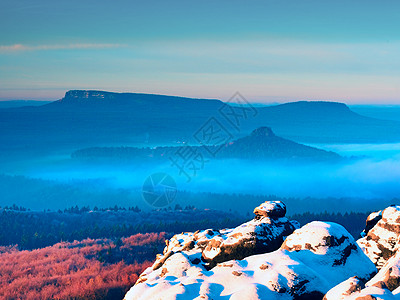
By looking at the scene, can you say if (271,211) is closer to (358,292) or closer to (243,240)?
(243,240)

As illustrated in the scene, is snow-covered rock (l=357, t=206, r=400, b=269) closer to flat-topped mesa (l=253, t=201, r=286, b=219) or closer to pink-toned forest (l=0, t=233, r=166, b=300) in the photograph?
flat-topped mesa (l=253, t=201, r=286, b=219)

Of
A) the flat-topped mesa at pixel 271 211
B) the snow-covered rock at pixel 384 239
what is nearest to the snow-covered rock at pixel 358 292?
the flat-topped mesa at pixel 271 211

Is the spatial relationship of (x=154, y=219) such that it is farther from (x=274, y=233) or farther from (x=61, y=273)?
(x=274, y=233)

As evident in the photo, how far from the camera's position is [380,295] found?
13539mm

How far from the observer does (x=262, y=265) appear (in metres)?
20.4

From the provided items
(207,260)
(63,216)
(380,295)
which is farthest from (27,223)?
(380,295)

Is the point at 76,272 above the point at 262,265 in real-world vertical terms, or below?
below

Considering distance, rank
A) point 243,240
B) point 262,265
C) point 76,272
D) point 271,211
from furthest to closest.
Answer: point 76,272 → point 271,211 → point 243,240 → point 262,265

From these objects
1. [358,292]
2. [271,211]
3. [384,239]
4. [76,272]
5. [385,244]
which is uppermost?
[358,292]

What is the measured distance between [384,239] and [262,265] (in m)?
14.0

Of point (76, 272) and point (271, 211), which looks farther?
Answer: point (76, 272)

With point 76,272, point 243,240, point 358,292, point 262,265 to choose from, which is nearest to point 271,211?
point 243,240

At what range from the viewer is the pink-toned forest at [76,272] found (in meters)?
39.2

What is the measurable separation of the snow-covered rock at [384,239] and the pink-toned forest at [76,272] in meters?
22.4
